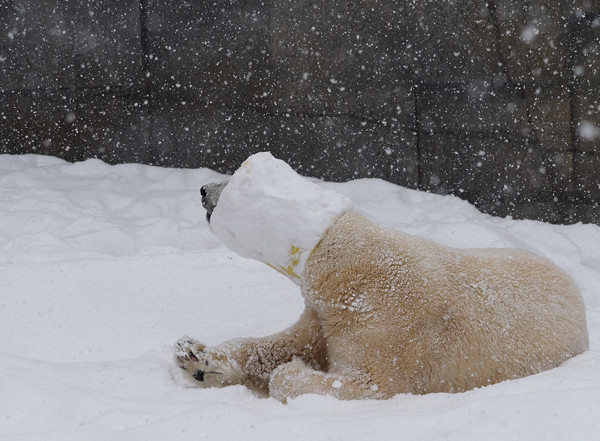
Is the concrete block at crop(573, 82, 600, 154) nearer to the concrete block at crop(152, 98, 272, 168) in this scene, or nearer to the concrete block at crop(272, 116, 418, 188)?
the concrete block at crop(272, 116, 418, 188)

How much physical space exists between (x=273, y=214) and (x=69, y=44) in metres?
4.36

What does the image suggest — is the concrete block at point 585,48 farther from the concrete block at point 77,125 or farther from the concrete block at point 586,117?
the concrete block at point 77,125

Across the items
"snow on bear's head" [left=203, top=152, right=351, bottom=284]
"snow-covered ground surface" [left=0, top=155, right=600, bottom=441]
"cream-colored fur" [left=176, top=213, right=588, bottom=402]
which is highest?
"snow on bear's head" [left=203, top=152, right=351, bottom=284]

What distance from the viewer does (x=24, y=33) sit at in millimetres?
6301

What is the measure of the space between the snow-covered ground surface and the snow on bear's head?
19.0 inches

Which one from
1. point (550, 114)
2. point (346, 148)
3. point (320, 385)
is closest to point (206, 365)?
point (320, 385)

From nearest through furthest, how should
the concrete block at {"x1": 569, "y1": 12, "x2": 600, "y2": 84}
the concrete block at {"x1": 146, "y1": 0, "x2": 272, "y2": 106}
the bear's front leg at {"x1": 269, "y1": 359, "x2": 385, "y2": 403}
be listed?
the bear's front leg at {"x1": 269, "y1": 359, "x2": 385, "y2": 403}, the concrete block at {"x1": 569, "y1": 12, "x2": 600, "y2": 84}, the concrete block at {"x1": 146, "y1": 0, "x2": 272, "y2": 106}

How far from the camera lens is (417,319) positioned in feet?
8.23

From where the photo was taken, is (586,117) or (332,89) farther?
(332,89)

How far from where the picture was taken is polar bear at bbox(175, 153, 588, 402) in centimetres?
250

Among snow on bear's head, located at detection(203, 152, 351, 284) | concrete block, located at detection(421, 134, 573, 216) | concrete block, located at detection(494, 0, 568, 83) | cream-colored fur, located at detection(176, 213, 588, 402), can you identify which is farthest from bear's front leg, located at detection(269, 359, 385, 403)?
concrete block, located at detection(494, 0, 568, 83)

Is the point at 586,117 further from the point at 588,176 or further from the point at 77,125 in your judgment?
the point at 77,125

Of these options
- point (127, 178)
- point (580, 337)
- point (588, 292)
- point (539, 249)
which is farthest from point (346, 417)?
point (127, 178)

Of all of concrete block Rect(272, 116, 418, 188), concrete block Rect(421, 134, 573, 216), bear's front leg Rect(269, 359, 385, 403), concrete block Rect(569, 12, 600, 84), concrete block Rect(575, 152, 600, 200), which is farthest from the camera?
concrete block Rect(272, 116, 418, 188)
